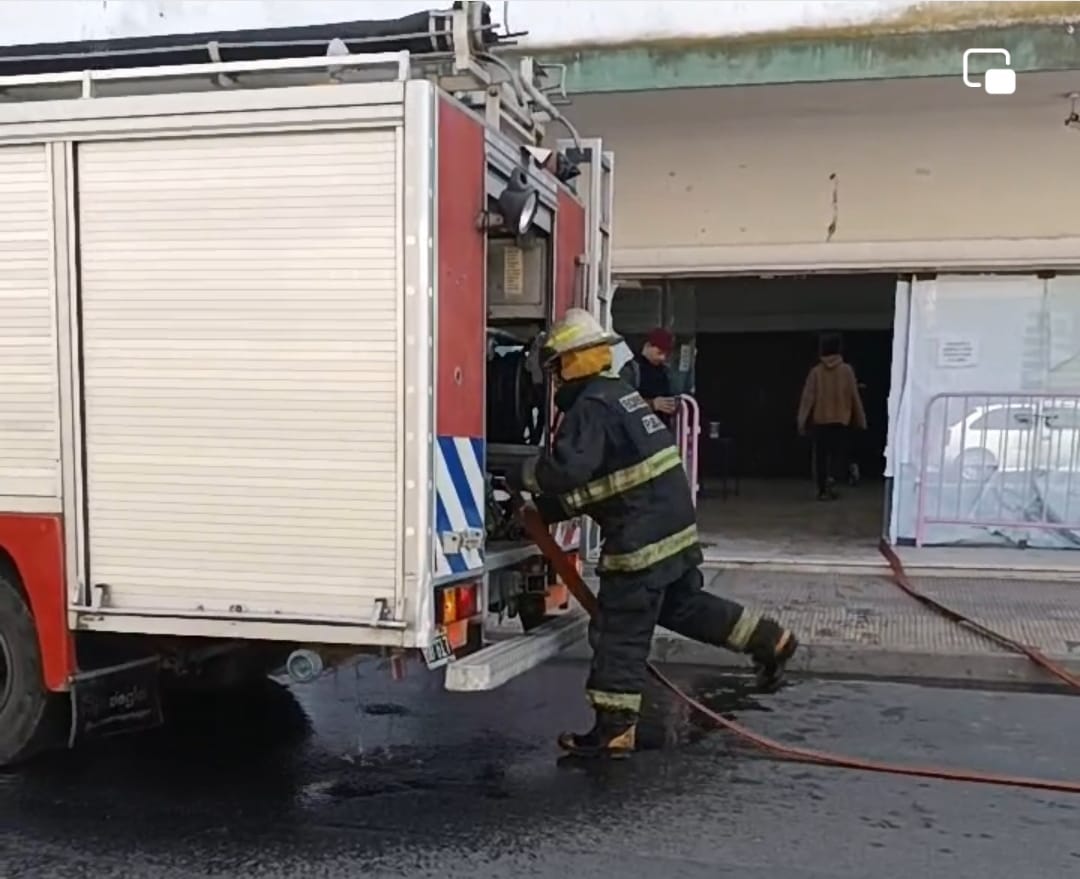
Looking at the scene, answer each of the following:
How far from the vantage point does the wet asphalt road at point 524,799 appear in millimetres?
4074

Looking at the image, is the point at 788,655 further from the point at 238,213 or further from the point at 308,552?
the point at 238,213

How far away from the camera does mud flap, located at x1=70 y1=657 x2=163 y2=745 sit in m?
4.57

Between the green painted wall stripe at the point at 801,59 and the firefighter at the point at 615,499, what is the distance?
4.12 m

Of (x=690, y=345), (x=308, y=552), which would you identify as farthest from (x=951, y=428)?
(x=308, y=552)

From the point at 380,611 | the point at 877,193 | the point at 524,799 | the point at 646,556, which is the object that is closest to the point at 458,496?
the point at 380,611

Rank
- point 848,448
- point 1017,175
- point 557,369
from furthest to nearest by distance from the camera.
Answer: point 848,448, point 1017,175, point 557,369

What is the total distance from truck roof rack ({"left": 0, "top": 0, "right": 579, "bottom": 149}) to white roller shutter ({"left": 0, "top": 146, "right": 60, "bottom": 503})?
410 millimetres

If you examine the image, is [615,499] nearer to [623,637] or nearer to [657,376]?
[623,637]

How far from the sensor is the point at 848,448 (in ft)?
54.5

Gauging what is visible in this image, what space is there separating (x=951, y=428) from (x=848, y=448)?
6.95 m

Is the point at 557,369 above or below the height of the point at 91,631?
above

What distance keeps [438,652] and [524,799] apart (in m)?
0.78

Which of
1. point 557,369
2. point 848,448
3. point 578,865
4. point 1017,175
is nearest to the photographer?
point 578,865

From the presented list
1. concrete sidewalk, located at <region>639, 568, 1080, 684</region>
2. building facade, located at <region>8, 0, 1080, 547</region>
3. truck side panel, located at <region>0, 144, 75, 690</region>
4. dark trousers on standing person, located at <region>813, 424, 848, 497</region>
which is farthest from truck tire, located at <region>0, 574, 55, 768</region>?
dark trousers on standing person, located at <region>813, 424, 848, 497</region>
